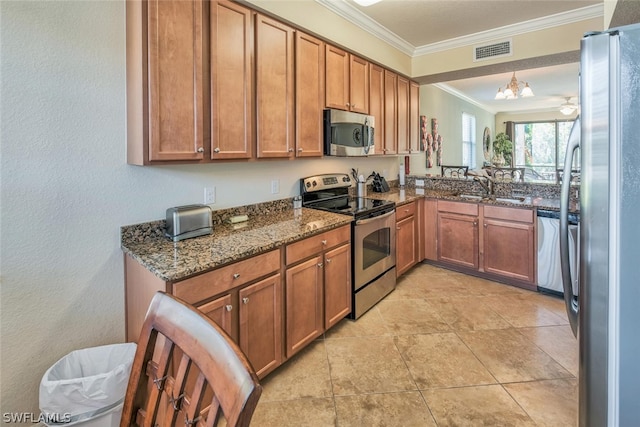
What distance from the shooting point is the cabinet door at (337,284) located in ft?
8.23

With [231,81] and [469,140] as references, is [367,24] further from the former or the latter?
[469,140]

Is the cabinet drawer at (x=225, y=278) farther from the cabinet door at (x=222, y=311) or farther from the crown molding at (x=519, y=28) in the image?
the crown molding at (x=519, y=28)

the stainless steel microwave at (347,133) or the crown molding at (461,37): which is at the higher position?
the crown molding at (461,37)

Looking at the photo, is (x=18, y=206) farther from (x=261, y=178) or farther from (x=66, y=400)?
(x=261, y=178)

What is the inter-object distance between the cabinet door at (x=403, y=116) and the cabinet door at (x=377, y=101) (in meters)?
0.40

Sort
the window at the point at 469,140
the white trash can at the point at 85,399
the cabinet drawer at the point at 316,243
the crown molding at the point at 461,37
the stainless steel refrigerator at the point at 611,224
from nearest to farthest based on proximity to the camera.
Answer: the stainless steel refrigerator at the point at 611,224 → the white trash can at the point at 85,399 → the cabinet drawer at the point at 316,243 → the crown molding at the point at 461,37 → the window at the point at 469,140

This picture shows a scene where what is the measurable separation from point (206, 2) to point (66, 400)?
82.4 inches

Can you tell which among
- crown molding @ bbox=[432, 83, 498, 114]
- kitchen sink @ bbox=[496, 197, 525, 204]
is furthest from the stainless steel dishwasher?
crown molding @ bbox=[432, 83, 498, 114]

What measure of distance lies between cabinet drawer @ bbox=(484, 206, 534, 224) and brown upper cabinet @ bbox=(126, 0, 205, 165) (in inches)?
116

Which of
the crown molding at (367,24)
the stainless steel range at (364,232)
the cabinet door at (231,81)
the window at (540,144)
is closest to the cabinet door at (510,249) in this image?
the stainless steel range at (364,232)

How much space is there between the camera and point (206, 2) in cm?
200

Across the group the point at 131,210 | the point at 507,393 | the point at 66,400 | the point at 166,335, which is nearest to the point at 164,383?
the point at 166,335

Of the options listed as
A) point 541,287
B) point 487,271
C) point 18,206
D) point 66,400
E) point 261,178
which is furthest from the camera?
point 487,271

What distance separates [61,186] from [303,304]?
1503 millimetres
